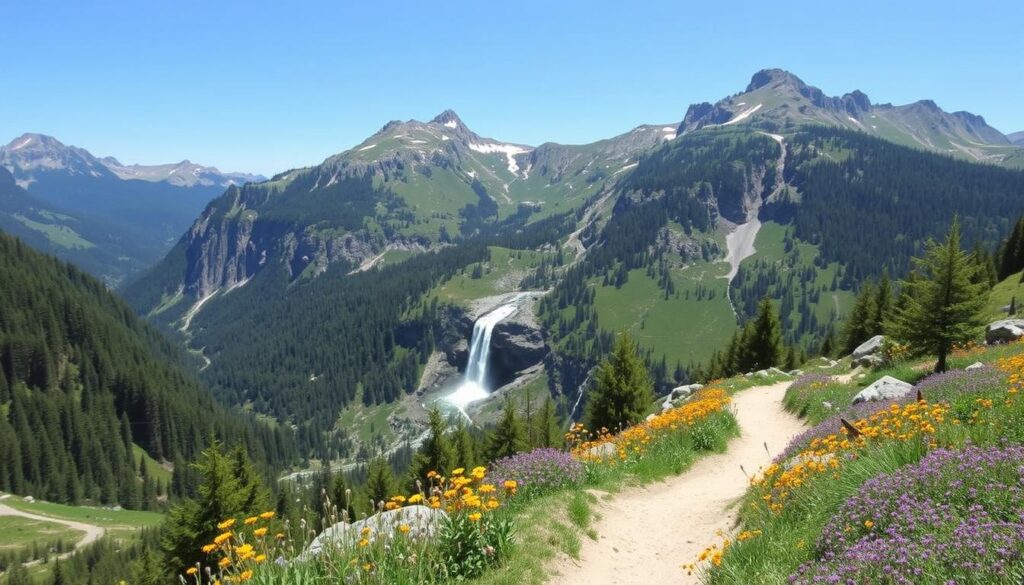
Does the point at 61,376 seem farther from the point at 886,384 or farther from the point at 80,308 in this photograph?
the point at 886,384

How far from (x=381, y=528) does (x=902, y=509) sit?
6.11 metres

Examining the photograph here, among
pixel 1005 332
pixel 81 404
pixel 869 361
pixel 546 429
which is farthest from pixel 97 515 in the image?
pixel 1005 332

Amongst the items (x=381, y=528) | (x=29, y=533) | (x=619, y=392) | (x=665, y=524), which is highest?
(x=381, y=528)

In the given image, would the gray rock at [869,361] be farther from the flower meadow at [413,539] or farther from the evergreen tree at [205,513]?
the evergreen tree at [205,513]

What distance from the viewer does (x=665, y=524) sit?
12180 millimetres

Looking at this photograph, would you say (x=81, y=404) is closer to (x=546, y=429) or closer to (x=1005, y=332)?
(x=546, y=429)

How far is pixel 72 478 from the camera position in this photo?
110 metres

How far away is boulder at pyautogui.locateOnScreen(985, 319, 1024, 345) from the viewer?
2422 centimetres

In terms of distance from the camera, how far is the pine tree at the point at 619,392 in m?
36.9

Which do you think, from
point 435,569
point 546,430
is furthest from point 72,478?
point 435,569

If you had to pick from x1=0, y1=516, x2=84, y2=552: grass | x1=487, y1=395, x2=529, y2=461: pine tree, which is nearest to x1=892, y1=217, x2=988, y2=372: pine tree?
x1=487, y1=395, x2=529, y2=461: pine tree

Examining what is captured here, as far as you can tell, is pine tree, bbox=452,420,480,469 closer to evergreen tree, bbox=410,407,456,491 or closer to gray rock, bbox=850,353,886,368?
evergreen tree, bbox=410,407,456,491

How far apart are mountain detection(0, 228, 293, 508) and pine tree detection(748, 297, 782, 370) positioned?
390 ft

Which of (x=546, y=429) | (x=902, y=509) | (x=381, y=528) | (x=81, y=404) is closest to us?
(x=902, y=509)
